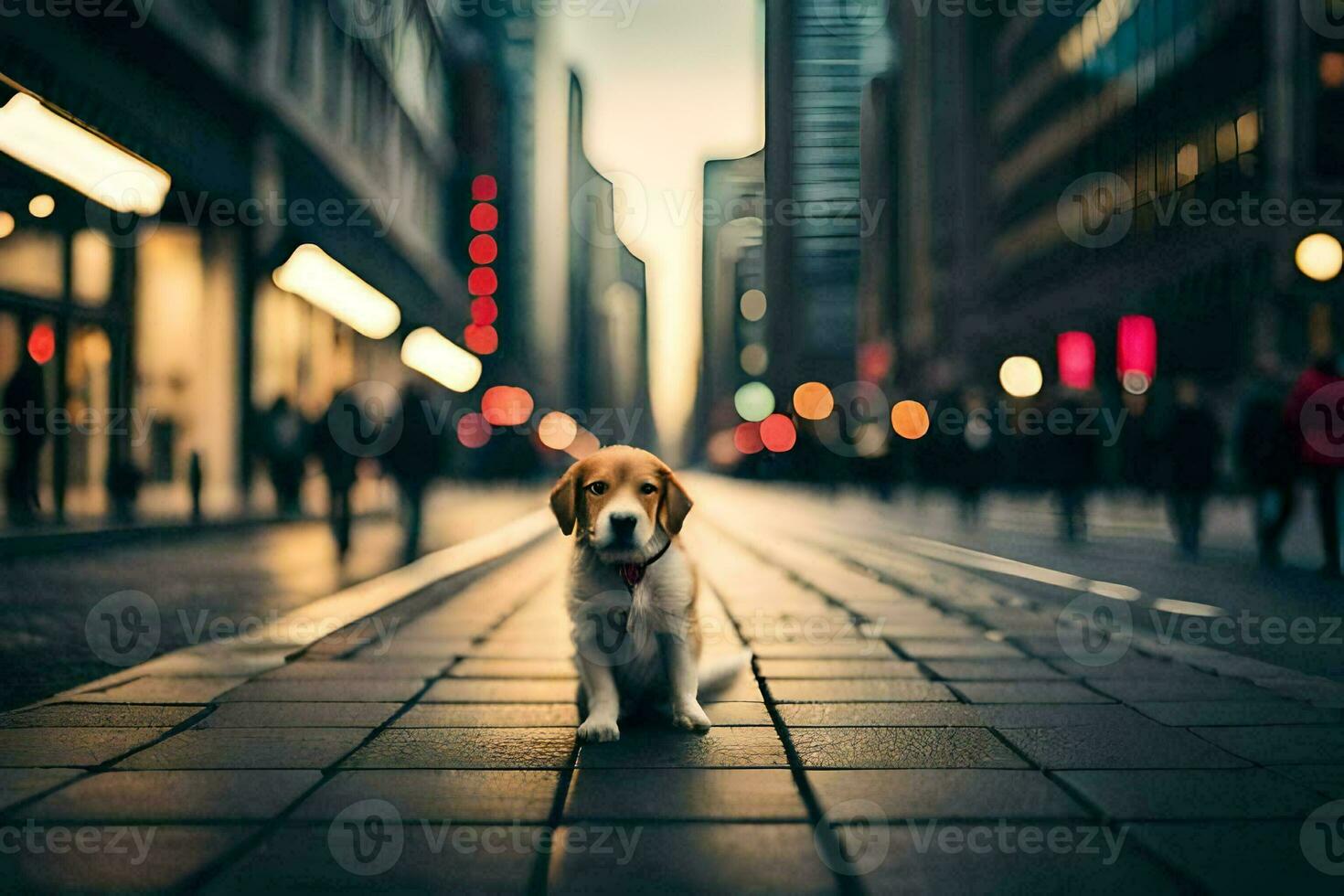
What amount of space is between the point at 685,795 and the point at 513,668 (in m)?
2.39

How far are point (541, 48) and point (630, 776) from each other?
13389 centimetres

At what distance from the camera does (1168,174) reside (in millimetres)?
36938

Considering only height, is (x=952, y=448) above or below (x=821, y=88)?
below

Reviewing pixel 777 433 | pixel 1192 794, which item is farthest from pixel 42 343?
pixel 777 433

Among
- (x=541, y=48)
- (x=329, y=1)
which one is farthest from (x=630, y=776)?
(x=541, y=48)

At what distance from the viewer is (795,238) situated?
117 metres

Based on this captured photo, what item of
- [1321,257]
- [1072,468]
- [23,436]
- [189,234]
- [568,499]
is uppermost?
[189,234]

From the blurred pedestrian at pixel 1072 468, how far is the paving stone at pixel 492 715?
10488 millimetres

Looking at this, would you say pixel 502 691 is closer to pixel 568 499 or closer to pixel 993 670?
pixel 568 499

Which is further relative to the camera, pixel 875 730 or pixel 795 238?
pixel 795 238

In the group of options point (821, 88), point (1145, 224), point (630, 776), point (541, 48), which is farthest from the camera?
point (541, 48)

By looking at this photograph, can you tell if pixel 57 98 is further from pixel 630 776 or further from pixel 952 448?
pixel 952 448

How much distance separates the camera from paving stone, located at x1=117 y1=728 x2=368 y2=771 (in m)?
3.77

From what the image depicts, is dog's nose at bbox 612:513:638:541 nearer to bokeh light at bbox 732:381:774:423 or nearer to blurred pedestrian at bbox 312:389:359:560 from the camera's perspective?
blurred pedestrian at bbox 312:389:359:560
